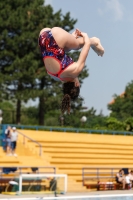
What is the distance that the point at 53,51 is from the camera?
21.8 ft

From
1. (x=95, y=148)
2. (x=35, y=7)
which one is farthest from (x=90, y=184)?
(x=35, y=7)

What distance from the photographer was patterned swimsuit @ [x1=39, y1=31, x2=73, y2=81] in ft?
21.7

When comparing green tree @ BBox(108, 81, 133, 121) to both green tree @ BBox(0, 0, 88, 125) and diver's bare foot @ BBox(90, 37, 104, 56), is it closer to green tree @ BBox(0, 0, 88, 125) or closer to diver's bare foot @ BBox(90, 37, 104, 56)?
green tree @ BBox(0, 0, 88, 125)

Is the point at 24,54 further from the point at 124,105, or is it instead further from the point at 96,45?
the point at 96,45

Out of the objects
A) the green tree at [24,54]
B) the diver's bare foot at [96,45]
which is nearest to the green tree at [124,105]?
the green tree at [24,54]

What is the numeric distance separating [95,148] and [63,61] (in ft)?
57.0

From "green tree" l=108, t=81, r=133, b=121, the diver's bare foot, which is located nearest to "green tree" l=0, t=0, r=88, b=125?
"green tree" l=108, t=81, r=133, b=121

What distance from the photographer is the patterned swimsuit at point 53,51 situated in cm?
662

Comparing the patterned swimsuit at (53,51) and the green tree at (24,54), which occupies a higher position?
the green tree at (24,54)

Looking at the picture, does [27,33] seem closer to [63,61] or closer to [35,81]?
[35,81]

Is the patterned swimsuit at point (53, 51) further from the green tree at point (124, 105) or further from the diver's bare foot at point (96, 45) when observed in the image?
the green tree at point (124, 105)

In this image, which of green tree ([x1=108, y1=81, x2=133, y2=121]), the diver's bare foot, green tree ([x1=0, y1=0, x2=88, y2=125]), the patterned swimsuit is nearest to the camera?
the patterned swimsuit

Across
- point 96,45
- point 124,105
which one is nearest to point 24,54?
point 124,105

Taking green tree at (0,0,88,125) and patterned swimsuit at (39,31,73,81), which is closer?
patterned swimsuit at (39,31,73,81)
